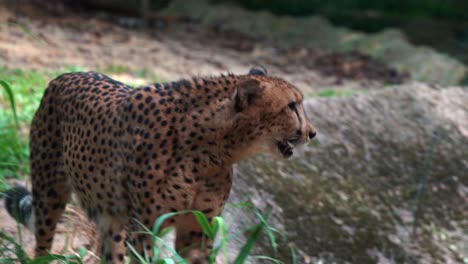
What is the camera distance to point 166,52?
746 centimetres

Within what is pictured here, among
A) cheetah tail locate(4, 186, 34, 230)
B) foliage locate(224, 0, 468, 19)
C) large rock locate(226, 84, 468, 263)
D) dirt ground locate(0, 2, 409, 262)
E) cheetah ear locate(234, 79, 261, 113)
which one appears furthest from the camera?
foliage locate(224, 0, 468, 19)

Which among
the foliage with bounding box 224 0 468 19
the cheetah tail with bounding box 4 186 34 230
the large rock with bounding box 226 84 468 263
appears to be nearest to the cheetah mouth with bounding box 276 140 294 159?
the large rock with bounding box 226 84 468 263

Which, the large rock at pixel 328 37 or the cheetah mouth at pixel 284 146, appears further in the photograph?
the large rock at pixel 328 37

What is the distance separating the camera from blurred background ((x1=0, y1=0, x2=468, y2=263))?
11.3 feet

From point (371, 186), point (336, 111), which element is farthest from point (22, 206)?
point (336, 111)

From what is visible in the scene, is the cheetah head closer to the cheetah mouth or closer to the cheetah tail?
the cheetah mouth

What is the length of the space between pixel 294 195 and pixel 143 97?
135 centimetres

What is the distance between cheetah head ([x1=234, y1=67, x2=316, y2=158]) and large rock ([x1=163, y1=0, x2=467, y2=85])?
5.77m

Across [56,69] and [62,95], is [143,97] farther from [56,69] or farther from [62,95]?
[56,69]

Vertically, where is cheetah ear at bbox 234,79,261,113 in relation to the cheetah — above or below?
above

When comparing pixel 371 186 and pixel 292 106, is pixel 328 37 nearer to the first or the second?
pixel 371 186

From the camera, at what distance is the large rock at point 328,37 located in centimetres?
820

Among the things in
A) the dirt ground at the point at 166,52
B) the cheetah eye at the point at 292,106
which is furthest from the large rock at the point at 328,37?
the cheetah eye at the point at 292,106

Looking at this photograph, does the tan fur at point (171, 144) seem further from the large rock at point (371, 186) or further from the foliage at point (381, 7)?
the foliage at point (381, 7)
